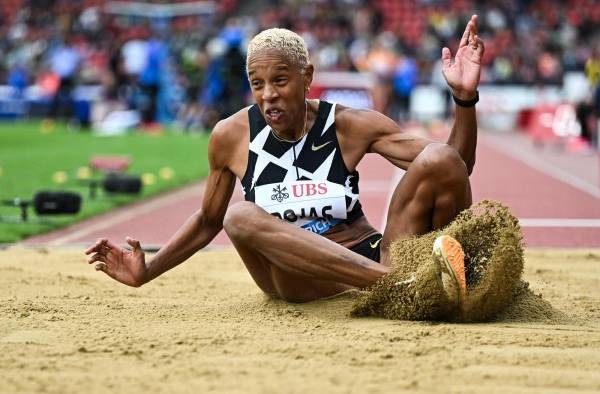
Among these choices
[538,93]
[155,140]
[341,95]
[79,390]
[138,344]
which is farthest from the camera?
[538,93]

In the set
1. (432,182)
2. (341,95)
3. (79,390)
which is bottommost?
(79,390)

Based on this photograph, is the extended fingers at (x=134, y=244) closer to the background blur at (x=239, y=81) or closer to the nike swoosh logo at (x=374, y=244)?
the nike swoosh logo at (x=374, y=244)

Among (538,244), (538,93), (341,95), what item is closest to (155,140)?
(341,95)

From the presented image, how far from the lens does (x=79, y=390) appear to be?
3.33m

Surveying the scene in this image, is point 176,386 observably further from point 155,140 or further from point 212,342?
point 155,140

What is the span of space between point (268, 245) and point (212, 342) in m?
0.55

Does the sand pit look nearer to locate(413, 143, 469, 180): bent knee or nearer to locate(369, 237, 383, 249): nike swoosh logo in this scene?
locate(369, 237, 383, 249): nike swoosh logo

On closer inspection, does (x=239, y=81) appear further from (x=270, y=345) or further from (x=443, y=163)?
(x=270, y=345)

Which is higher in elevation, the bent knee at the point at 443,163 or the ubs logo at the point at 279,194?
the bent knee at the point at 443,163

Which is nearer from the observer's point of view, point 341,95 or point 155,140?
point 155,140

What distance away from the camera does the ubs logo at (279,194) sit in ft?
15.3

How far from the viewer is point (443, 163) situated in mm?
4344

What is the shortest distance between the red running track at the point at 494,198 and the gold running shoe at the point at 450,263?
3703 mm

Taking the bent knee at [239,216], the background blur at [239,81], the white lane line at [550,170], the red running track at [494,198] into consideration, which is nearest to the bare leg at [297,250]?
the bent knee at [239,216]
